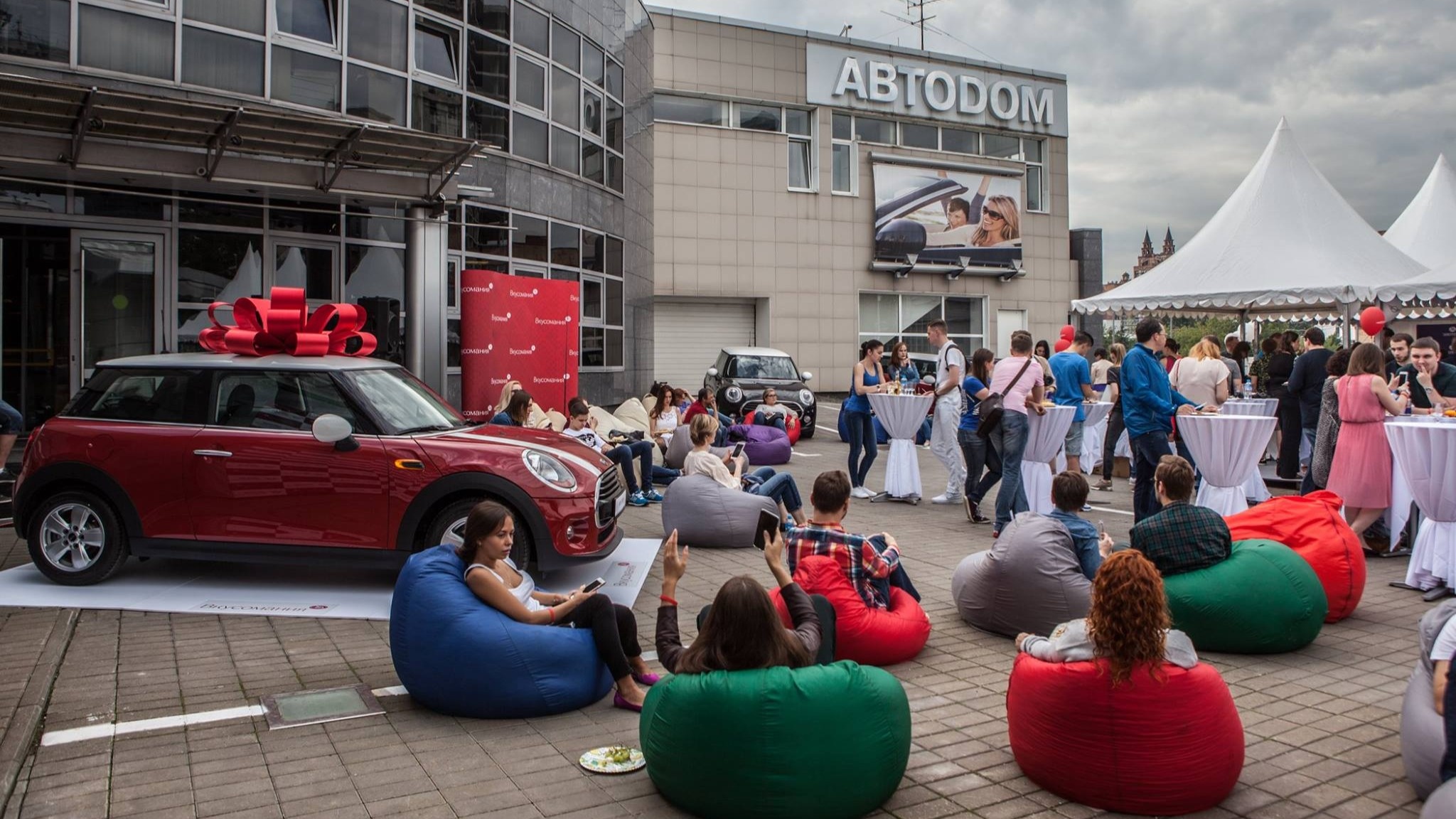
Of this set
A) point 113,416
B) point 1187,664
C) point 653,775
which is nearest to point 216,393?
point 113,416

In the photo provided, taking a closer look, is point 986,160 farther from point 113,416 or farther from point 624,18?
point 113,416

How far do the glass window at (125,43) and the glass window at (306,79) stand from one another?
4.22 feet

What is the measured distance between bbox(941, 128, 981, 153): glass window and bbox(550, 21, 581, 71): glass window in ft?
56.8

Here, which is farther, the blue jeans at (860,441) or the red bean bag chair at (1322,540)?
the blue jeans at (860,441)

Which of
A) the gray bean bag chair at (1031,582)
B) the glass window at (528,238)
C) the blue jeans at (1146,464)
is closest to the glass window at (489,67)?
the glass window at (528,238)

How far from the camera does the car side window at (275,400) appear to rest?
25.0 ft

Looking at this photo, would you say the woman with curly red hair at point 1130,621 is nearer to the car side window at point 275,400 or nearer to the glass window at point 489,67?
the car side window at point 275,400

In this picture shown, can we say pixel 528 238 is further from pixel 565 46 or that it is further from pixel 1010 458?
pixel 1010 458

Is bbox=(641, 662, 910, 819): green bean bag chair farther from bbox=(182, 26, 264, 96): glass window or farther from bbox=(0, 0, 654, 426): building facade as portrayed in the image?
bbox=(182, 26, 264, 96): glass window

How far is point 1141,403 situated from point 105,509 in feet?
27.6

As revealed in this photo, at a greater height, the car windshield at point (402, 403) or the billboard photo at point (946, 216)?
the billboard photo at point (946, 216)

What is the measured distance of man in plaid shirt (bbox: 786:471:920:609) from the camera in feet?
18.8

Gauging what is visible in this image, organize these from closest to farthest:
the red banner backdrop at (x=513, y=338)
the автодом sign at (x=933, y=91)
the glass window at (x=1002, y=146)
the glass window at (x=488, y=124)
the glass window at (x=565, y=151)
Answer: the red banner backdrop at (x=513, y=338) < the glass window at (x=488, y=124) < the glass window at (x=565, y=151) < the автодом sign at (x=933, y=91) < the glass window at (x=1002, y=146)

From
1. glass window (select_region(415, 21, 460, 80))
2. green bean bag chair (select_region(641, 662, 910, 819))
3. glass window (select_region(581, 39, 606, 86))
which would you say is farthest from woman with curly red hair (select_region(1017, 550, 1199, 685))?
glass window (select_region(581, 39, 606, 86))
